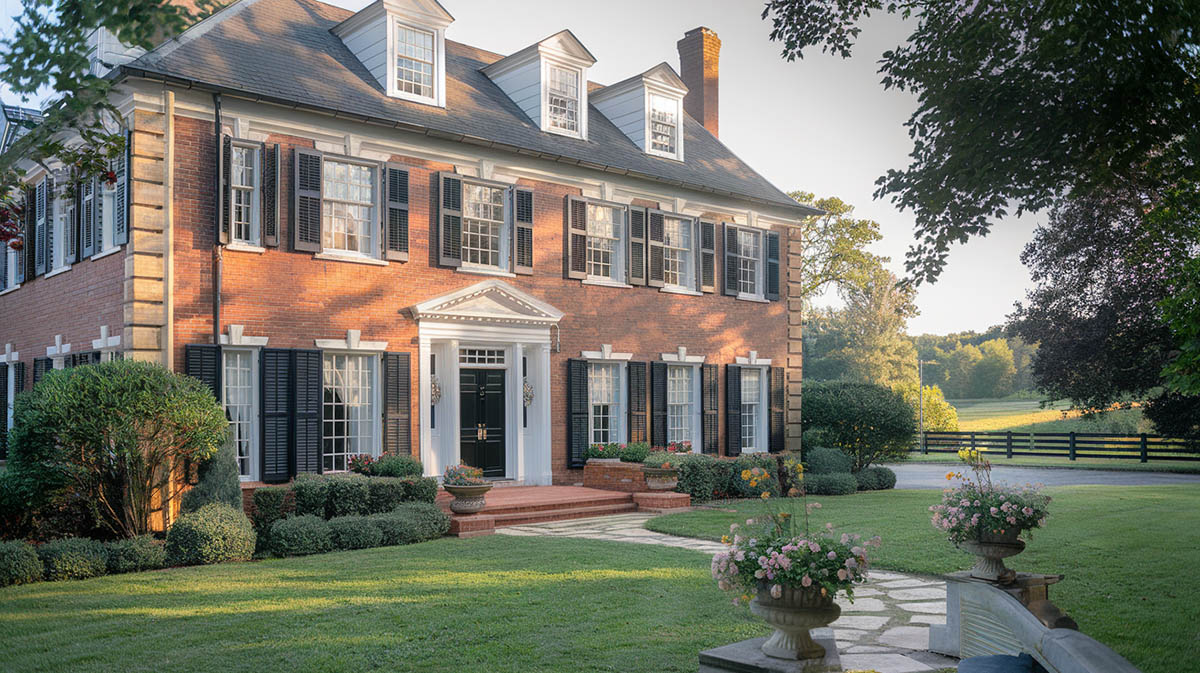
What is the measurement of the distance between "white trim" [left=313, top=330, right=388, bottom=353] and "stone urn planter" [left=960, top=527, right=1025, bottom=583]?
10.9 metres

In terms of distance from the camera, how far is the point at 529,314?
17.7 metres

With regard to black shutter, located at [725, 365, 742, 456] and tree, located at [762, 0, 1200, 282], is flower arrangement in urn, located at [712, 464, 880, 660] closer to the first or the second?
tree, located at [762, 0, 1200, 282]

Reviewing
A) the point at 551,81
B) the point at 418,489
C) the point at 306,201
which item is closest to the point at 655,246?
the point at 551,81

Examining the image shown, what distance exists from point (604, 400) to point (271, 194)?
7864 millimetres

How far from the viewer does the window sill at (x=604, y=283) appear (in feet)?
62.3

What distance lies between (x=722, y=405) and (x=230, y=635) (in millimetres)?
14973

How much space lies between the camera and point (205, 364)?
13734 millimetres

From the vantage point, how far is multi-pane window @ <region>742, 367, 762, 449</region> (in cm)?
2216

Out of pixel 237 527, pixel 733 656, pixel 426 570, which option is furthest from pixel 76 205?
pixel 733 656

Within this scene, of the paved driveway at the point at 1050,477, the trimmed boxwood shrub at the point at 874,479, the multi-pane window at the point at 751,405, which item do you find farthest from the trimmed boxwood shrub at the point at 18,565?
the paved driveway at the point at 1050,477

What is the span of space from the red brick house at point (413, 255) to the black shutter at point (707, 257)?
55mm

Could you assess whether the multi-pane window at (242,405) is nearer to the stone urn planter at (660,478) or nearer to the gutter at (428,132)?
the gutter at (428,132)

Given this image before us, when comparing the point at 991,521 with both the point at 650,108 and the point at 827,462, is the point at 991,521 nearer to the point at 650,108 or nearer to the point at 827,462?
the point at 827,462

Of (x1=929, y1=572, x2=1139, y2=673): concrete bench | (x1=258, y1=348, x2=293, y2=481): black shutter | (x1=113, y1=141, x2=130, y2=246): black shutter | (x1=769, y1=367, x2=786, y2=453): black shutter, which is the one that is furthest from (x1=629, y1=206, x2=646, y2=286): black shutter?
(x1=929, y1=572, x2=1139, y2=673): concrete bench
